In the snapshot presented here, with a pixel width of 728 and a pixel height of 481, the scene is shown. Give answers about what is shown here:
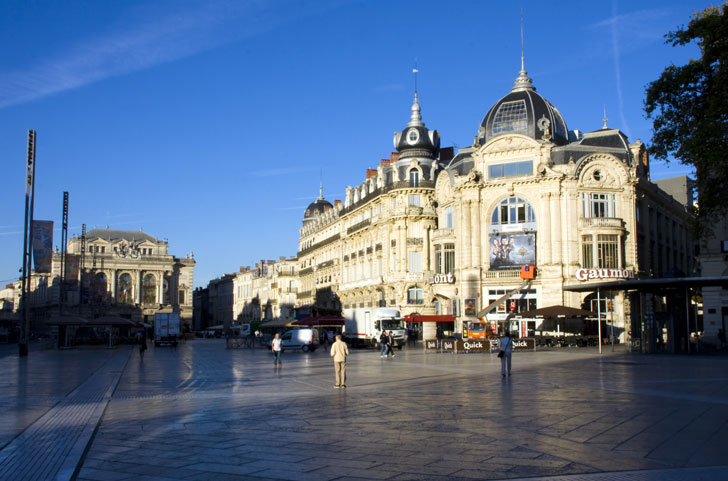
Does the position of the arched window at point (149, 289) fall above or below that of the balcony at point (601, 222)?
below

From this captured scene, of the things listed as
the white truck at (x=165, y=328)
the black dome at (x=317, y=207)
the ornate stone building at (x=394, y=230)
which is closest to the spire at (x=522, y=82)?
the ornate stone building at (x=394, y=230)

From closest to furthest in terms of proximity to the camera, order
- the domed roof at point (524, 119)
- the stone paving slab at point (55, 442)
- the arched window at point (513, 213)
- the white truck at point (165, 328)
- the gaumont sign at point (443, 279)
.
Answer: the stone paving slab at point (55, 442) → the arched window at point (513, 213) → the domed roof at point (524, 119) → the gaumont sign at point (443, 279) → the white truck at point (165, 328)

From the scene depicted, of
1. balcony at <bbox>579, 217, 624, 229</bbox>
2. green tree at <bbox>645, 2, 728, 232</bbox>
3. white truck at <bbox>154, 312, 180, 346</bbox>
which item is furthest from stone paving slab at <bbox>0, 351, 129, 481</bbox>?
white truck at <bbox>154, 312, 180, 346</bbox>

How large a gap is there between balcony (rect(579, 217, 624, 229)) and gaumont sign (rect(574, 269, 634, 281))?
3.40 metres

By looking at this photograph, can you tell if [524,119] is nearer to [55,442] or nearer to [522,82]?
[522,82]

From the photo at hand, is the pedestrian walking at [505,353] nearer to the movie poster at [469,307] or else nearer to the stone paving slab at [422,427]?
the stone paving slab at [422,427]

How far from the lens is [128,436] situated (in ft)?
41.8

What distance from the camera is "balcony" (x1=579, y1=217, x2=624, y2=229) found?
54500 mm

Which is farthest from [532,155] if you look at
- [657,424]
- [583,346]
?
[657,424]

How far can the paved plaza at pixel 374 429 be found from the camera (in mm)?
9672

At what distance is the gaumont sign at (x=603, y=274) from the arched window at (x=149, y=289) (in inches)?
3671

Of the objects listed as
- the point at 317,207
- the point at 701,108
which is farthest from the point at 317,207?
the point at 701,108

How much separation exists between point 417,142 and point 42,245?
1580 inches

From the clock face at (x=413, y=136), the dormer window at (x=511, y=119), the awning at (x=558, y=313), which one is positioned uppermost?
the clock face at (x=413, y=136)
